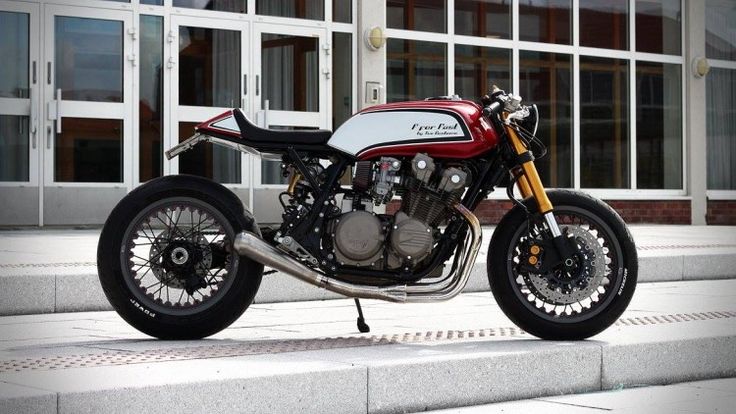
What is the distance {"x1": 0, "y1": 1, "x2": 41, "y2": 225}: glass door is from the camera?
12.5 m

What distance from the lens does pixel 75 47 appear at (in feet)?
42.4

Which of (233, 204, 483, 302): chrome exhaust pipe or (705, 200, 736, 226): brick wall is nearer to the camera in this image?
(233, 204, 483, 302): chrome exhaust pipe

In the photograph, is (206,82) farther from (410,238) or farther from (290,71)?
(410,238)

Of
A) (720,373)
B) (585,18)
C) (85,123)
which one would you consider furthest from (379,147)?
(585,18)

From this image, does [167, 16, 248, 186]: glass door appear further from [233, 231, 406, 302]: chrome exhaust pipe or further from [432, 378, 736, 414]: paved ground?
[432, 378, 736, 414]: paved ground

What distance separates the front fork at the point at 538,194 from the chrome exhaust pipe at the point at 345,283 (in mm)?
392

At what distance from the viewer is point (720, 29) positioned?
1859 cm

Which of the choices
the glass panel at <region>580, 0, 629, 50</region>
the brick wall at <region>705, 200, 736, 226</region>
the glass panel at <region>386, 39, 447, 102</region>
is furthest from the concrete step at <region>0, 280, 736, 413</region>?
the brick wall at <region>705, 200, 736, 226</region>

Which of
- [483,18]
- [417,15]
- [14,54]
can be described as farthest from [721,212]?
[14,54]

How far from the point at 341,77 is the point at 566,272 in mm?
9580

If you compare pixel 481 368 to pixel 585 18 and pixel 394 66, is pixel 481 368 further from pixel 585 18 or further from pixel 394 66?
pixel 585 18

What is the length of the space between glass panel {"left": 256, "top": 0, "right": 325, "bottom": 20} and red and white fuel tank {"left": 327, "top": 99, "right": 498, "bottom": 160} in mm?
9022

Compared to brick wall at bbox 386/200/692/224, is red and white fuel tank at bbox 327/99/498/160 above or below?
above

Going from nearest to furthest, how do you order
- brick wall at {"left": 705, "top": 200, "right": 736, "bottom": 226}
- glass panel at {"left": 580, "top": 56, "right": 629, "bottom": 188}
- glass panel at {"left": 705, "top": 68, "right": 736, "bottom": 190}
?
glass panel at {"left": 580, "top": 56, "right": 629, "bottom": 188}, brick wall at {"left": 705, "top": 200, "right": 736, "bottom": 226}, glass panel at {"left": 705, "top": 68, "right": 736, "bottom": 190}
